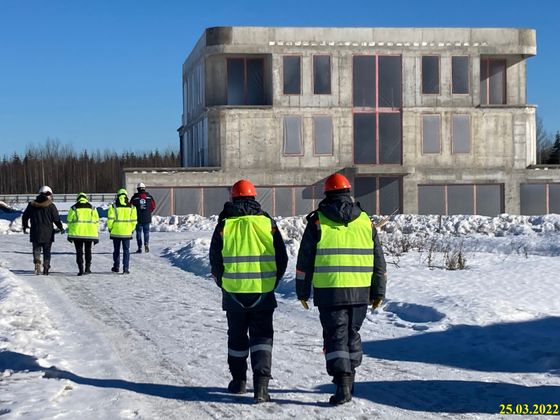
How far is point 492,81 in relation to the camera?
149ft

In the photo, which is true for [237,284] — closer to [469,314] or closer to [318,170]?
[469,314]

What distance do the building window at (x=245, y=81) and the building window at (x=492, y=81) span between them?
11.6m

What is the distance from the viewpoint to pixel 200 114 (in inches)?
1807

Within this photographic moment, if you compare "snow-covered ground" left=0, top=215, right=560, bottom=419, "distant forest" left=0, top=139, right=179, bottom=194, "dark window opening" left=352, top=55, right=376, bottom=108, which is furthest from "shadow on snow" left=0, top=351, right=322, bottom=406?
"distant forest" left=0, top=139, right=179, bottom=194

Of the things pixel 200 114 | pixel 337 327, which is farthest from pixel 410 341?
pixel 200 114

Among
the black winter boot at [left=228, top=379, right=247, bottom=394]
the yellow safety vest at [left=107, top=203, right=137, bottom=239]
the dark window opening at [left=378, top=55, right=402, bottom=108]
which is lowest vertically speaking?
the black winter boot at [left=228, top=379, right=247, bottom=394]

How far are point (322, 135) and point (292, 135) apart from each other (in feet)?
4.95

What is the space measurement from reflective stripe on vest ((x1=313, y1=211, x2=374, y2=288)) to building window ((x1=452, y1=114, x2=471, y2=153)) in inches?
1480

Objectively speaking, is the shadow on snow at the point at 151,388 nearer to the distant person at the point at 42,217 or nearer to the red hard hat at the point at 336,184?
the red hard hat at the point at 336,184

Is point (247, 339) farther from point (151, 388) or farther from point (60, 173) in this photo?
point (60, 173)

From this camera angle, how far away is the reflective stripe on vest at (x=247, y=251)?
7.65 meters

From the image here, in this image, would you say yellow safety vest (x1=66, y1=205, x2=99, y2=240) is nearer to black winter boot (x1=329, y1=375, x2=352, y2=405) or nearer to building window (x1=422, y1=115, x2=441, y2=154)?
black winter boot (x1=329, y1=375, x2=352, y2=405)

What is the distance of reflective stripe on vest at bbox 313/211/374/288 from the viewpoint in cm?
740

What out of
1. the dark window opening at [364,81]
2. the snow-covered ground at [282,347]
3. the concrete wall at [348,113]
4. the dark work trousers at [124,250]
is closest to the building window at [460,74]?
the concrete wall at [348,113]
